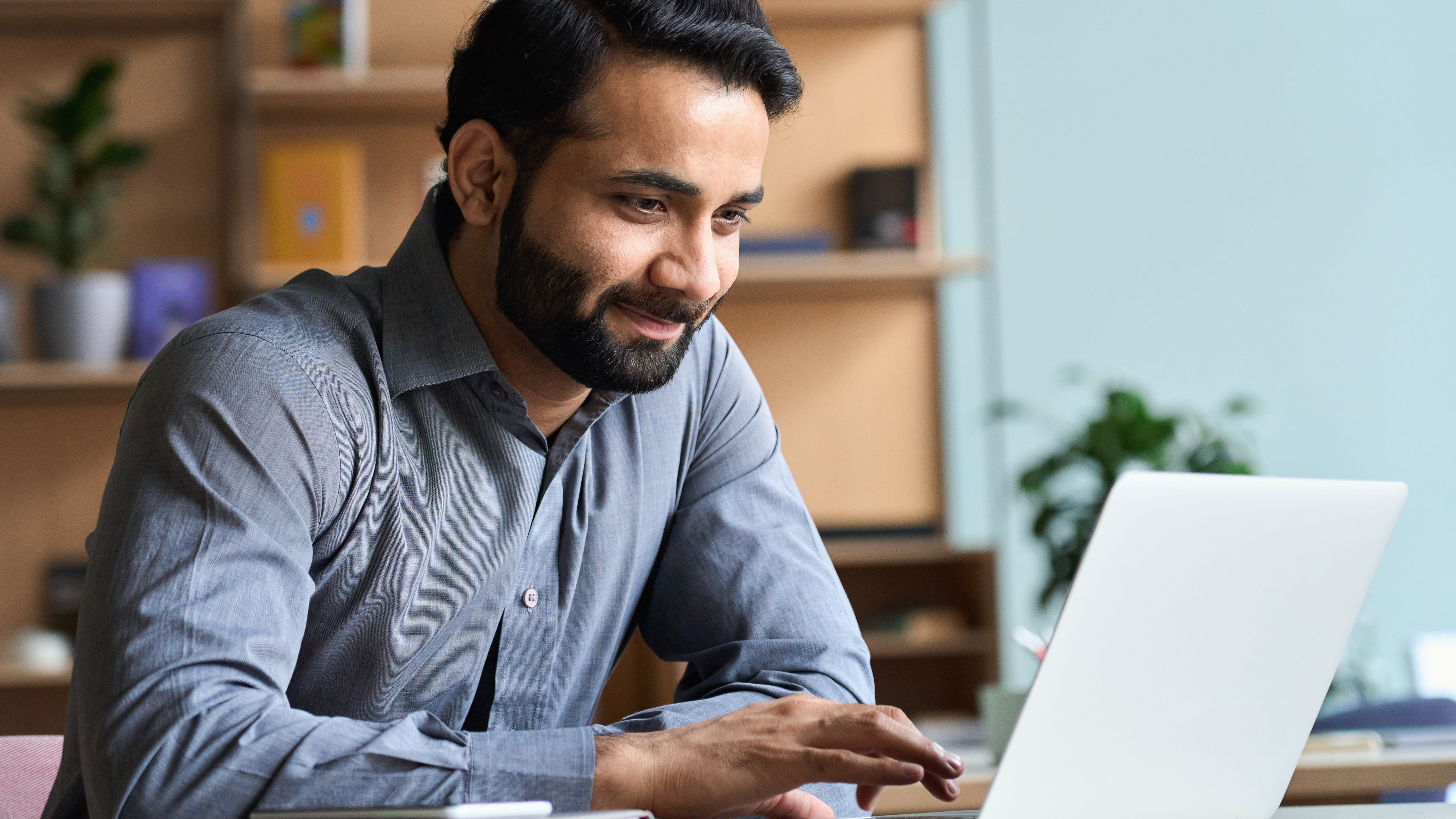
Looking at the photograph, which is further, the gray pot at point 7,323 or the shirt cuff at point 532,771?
the gray pot at point 7,323

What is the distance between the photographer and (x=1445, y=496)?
122 inches

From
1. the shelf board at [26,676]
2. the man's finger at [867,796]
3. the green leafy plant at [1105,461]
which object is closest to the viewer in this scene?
the man's finger at [867,796]

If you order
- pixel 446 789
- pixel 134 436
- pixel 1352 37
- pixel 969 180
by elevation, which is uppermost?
pixel 1352 37

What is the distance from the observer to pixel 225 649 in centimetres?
78

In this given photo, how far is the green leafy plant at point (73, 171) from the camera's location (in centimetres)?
277

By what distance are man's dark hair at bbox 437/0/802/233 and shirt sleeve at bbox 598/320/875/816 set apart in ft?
0.99

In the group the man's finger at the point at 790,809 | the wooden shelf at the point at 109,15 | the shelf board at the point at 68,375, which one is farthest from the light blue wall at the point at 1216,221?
the man's finger at the point at 790,809

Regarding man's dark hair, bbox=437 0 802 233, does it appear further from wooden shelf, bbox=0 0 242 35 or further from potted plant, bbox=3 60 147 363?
wooden shelf, bbox=0 0 242 35

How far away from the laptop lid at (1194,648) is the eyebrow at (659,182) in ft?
1.59

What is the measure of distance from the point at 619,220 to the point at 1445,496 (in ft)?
9.26

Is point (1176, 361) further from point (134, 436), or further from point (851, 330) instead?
point (134, 436)

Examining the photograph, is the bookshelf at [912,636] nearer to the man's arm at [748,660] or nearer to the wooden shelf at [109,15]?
the man's arm at [748,660]

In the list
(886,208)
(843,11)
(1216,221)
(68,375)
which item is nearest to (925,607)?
(886,208)

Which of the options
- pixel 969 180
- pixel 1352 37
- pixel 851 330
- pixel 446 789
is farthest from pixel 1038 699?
pixel 1352 37
